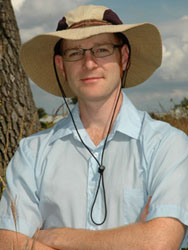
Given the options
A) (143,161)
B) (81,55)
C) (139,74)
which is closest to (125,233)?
(143,161)

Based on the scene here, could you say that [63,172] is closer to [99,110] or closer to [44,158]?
[44,158]

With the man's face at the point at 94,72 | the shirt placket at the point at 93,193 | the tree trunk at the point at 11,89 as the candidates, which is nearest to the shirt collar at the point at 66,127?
the man's face at the point at 94,72

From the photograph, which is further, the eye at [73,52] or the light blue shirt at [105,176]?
the eye at [73,52]

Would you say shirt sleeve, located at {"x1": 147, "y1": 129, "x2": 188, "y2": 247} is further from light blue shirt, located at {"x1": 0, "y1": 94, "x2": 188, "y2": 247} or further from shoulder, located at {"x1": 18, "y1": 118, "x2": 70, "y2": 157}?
shoulder, located at {"x1": 18, "y1": 118, "x2": 70, "y2": 157}

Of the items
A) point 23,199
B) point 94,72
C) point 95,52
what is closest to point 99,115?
point 94,72

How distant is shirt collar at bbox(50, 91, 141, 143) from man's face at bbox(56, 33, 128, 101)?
160 mm

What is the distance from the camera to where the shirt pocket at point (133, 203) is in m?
2.73

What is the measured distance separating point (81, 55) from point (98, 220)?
1182 mm

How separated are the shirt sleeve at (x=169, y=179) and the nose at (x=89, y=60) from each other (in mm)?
718

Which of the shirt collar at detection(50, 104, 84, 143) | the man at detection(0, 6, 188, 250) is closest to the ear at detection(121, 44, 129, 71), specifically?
the man at detection(0, 6, 188, 250)

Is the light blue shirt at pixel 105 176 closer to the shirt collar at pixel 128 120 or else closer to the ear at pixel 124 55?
the shirt collar at pixel 128 120

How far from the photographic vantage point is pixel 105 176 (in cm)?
286

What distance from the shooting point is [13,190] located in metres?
2.97

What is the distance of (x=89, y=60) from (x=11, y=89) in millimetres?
2843
